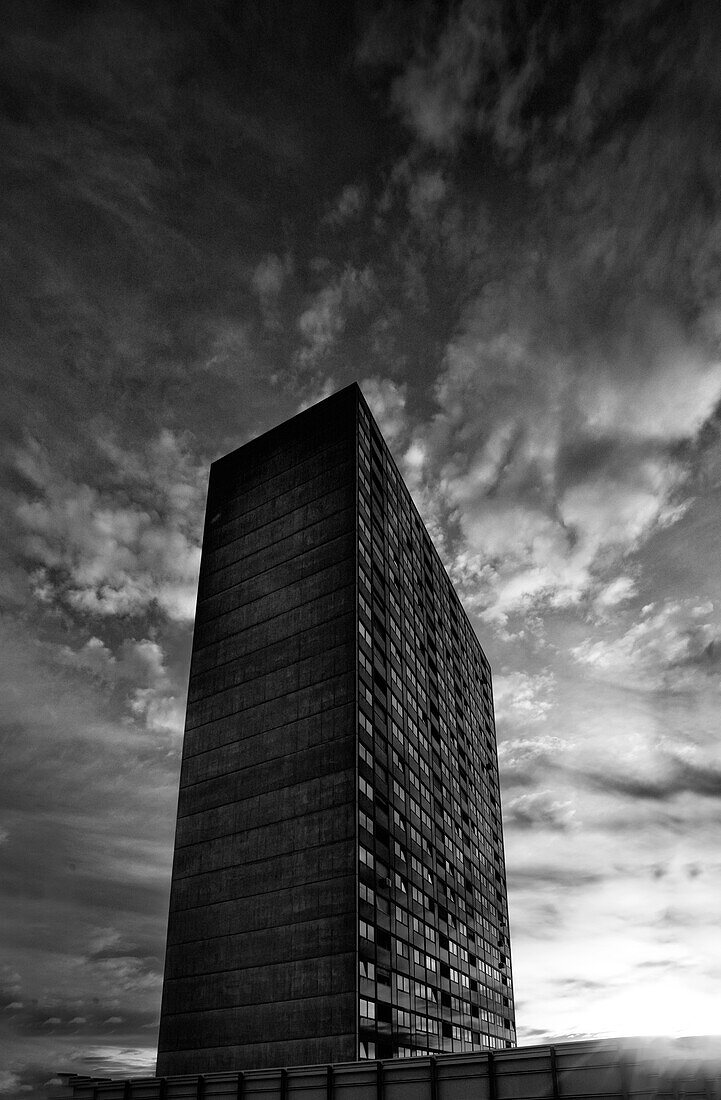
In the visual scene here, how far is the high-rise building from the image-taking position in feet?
189

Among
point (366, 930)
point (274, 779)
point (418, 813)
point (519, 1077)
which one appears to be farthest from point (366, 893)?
point (519, 1077)

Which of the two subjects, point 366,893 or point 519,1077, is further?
point 366,893

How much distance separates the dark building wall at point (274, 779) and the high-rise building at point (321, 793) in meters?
0.17

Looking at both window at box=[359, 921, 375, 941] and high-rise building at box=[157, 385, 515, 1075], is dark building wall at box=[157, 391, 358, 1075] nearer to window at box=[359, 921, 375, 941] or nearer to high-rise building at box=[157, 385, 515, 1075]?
high-rise building at box=[157, 385, 515, 1075]

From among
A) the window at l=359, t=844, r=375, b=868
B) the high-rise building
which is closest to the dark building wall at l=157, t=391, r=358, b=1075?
the high-rise building

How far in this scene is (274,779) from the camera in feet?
215

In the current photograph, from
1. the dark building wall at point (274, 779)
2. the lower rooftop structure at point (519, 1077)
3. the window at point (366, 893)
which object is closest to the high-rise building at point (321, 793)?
the dark building wall at point (274, 779)

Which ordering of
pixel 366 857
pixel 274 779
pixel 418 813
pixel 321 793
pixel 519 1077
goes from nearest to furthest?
pixel 519 1077
pixel 366 857
pixel 321 793
pixel 274 779
pixel 418 813

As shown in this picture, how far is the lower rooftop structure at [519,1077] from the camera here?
2939cm

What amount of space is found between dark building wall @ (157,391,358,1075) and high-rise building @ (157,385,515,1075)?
167mm

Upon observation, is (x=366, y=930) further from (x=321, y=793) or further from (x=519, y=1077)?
(x=519, y=1077)

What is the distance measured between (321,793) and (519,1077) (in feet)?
102

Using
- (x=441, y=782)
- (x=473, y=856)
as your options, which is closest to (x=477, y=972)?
(x=473, y=856)

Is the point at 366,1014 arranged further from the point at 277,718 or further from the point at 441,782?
the point at 441,782
